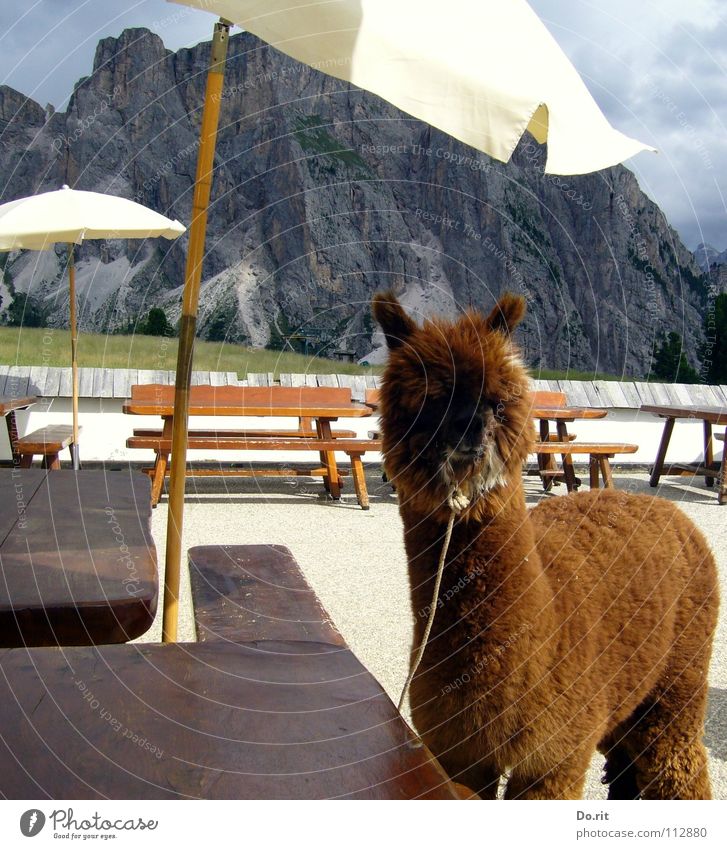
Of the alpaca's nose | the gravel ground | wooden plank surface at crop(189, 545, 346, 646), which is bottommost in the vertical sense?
the gravel ground

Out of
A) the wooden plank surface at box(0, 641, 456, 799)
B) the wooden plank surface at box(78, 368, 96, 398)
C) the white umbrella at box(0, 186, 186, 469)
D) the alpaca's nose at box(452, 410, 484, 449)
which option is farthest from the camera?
the wooden plank surface at box(78, 368, 96, 398)

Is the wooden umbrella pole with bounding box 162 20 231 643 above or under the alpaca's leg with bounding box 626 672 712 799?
above

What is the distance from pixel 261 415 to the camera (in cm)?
790

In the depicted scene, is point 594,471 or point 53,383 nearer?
point 594,471

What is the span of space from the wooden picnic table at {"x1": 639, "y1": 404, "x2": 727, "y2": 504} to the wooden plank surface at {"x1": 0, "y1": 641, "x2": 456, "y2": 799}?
7.85m

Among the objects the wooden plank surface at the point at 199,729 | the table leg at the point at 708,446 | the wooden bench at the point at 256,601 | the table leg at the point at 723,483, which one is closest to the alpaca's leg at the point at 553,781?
the wooden bench at the point at 256,601

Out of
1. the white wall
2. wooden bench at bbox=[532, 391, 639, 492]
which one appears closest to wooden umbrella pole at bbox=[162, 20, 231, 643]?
wooden bench at bbox=[532, 391, 639, 492]

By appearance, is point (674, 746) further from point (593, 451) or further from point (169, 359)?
point (169, 359)

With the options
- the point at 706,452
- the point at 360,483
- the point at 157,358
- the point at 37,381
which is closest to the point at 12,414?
the point at 37,381

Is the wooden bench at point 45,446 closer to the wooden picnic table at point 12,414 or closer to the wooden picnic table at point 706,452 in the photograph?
the wooden picnic table at point 12,414

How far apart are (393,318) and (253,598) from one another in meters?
1.00

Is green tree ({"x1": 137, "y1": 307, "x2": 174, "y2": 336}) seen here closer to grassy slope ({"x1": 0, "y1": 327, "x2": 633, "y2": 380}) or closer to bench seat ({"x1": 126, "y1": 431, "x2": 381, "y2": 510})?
bench seat ({"x1": 126, "y1": 431, "x2": 381, "y2": 510})

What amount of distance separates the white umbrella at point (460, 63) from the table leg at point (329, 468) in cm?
687

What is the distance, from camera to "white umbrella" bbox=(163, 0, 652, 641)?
152cm
